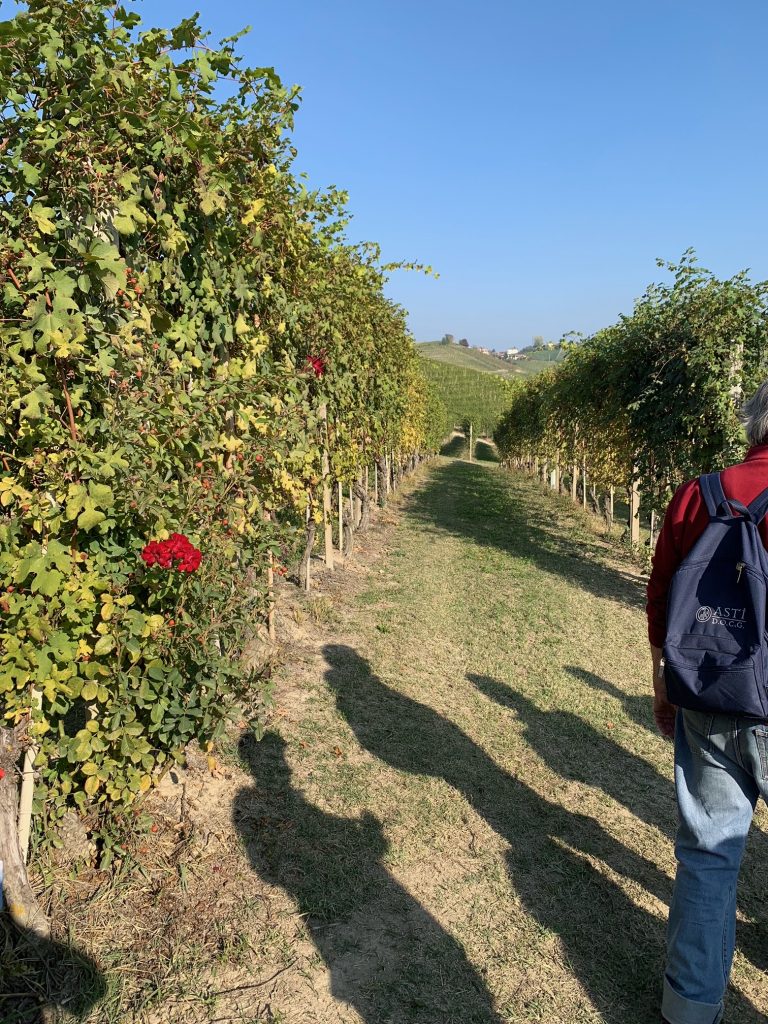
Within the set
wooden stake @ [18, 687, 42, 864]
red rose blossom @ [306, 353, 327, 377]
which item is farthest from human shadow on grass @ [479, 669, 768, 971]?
red rose blossom @ [306, 353, 327, 377]

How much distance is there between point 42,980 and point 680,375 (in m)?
7.64

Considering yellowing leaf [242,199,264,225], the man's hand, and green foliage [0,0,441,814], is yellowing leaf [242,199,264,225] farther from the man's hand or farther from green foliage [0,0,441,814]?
the man's hand

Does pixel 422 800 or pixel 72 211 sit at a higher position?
pixel 72 211

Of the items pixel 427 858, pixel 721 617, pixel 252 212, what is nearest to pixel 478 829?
pixel 427 858

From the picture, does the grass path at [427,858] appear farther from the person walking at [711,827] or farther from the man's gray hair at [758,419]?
the man's gray hair at [758,419]

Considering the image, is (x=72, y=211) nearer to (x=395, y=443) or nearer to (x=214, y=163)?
(x=214, y=163)

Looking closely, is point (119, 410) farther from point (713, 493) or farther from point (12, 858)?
point (713, 493)

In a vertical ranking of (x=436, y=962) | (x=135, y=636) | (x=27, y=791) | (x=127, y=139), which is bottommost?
(x=436, y=962)

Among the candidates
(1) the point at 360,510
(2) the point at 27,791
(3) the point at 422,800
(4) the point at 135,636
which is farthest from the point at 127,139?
(1) the point at 360,510

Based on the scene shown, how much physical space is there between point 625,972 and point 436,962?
70 cm

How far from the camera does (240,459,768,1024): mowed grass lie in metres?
2.31

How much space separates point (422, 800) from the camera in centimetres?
341

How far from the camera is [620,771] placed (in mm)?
3816

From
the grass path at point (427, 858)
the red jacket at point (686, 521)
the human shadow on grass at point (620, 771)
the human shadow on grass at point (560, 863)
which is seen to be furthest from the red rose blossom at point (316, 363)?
the red jacket at point (686, 521)
